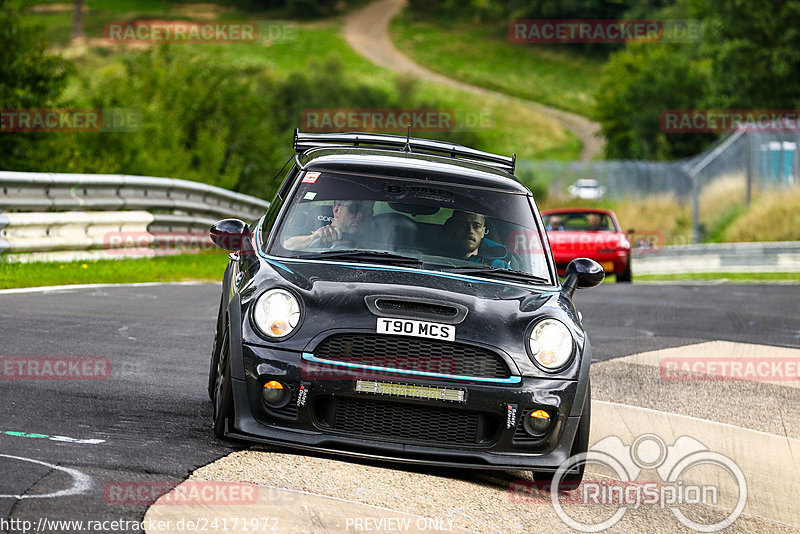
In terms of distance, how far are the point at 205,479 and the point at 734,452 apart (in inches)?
142

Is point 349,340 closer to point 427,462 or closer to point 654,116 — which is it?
point 427,462

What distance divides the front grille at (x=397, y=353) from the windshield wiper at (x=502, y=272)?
795 millimetres

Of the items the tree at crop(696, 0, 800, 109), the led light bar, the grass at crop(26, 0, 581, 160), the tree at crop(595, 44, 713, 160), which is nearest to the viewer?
the led light bar

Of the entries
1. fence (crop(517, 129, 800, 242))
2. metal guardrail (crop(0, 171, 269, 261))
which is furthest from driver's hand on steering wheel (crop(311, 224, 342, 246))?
fence (crop(517, 129, 800, 242))

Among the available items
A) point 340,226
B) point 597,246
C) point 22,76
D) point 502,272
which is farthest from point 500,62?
point 502,272

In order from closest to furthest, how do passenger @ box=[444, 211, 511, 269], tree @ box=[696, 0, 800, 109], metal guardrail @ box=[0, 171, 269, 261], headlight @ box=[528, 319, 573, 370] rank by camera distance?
headlight @ box=[528, 319, 573, 370], passenger @ box=[444, 211, 511, 269], metal guardrail @ box=[0, 171, 269, 261], tree @ box=[696, 0, 800, 109]

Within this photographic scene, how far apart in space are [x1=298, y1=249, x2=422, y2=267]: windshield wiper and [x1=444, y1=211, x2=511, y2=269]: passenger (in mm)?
353

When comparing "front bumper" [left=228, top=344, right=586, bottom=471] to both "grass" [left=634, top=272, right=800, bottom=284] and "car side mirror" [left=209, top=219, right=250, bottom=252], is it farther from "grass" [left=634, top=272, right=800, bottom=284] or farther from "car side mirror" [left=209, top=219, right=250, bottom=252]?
"grass" [left=634, top=272, right=800, bottom=284]

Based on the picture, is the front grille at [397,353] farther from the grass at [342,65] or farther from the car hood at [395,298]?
the grass at [342,65]

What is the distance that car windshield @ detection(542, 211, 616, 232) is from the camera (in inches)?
875

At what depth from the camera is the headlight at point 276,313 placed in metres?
5.80

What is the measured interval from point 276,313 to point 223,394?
0.53 m

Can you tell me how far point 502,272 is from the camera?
6582 mm

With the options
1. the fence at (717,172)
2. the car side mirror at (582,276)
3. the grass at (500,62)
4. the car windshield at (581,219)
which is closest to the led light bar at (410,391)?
the car side mirror at (582,276)
